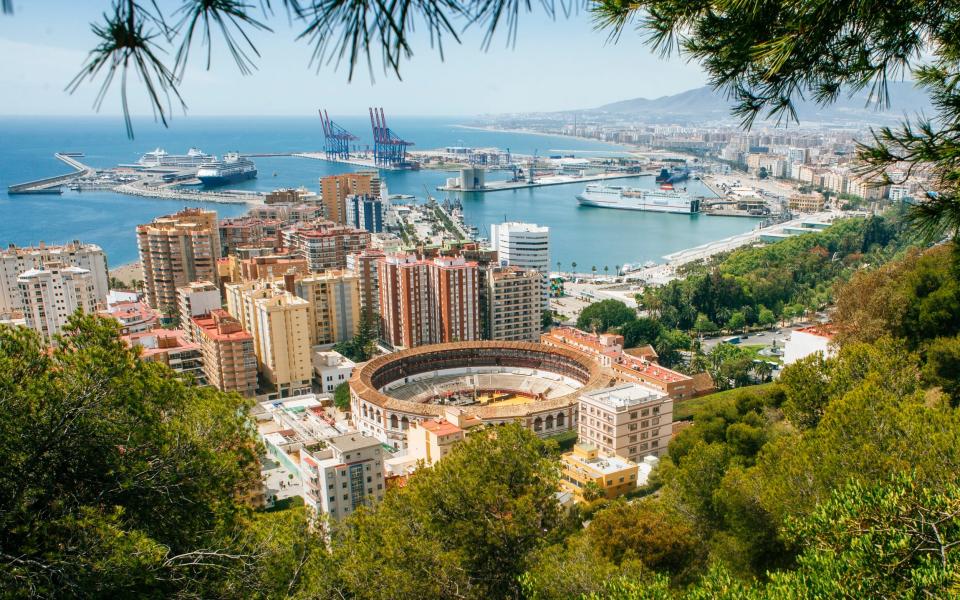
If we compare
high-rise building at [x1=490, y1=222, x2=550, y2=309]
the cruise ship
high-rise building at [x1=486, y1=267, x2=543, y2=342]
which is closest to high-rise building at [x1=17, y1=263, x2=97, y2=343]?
high-rise building at [x1=486, y1=267, x2=543, y2=342]

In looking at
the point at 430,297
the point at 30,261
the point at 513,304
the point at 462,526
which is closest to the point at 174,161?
the point at 30,261

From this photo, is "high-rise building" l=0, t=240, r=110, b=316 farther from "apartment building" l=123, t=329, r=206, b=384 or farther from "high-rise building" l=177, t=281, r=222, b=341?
"apartment building" l=123, t=329, r=206, b=384

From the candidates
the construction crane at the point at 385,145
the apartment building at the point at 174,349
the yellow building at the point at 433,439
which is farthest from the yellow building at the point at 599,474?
the construction crane at the point at 385,145

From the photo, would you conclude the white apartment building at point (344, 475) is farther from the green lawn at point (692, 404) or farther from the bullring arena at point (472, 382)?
the green lawn at point (692, 404)

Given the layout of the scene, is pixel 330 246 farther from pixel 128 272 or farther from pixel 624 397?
pixel 624 397

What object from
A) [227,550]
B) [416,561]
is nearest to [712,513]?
[416,561]

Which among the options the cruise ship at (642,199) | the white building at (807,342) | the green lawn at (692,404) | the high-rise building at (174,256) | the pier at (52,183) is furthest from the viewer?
the pier at (52,183)
